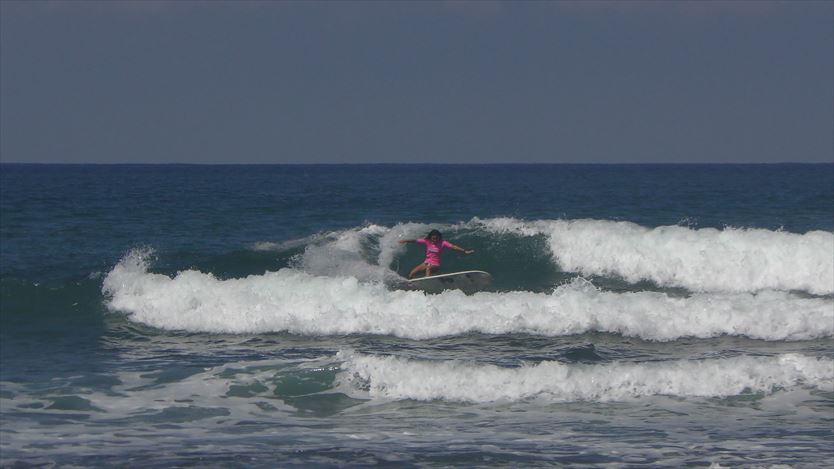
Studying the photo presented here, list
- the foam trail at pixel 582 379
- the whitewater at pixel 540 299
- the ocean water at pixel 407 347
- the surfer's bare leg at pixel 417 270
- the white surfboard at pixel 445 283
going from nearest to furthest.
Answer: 1. the ocean water at pixel 407 347
2. the foam trail at pixel 582 379
3. the whitewater at pixel 540 299
4. the white surfboard at pixel 445 283
5. the surfer's bare leg at pixel 417 270

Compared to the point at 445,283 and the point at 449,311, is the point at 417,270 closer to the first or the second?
the point at 445,283

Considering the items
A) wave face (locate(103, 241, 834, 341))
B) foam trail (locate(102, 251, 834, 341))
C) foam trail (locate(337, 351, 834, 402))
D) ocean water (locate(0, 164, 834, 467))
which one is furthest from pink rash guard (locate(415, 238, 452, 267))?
foam trail (locate(337, 351, 834, 402))

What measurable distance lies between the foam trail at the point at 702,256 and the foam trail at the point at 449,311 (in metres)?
3.44

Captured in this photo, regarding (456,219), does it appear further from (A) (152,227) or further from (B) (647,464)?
(B) (647,464)

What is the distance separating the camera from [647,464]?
9.62m

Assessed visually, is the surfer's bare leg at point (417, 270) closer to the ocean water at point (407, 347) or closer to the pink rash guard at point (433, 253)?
the pink rash guard at point (433, 253)

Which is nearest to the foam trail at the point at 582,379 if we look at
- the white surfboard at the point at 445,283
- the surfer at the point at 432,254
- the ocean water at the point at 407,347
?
the ocean water at the point at 407,347

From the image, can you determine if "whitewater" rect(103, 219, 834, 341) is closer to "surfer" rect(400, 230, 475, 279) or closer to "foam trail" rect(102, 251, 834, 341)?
"foam trail" rect(102, 251, 834, 341)

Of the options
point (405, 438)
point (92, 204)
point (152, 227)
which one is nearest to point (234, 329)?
point (405, 438)

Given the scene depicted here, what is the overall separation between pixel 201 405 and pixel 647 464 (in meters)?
5.58

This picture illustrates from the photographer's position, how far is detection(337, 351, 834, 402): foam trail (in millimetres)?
12531

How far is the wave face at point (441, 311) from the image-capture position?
1670 centimetres

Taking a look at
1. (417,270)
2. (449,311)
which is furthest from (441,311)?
(417,270)

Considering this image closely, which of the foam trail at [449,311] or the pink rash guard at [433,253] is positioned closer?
the foam trail at [449,311]
